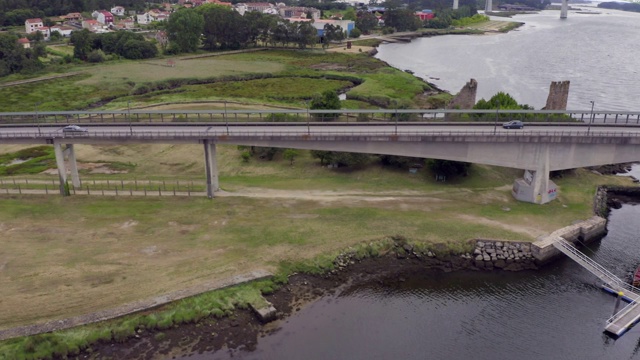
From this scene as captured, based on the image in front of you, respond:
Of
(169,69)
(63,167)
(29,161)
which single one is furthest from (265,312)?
(169,69)

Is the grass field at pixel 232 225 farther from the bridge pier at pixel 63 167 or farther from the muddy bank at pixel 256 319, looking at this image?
the muddy bank at pixel 256 319

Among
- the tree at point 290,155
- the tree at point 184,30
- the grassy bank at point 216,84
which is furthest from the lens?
the tree at point 184,30

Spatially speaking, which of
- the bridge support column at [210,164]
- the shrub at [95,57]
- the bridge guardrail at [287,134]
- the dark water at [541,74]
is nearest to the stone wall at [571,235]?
the bridge guardrail at [287,134]

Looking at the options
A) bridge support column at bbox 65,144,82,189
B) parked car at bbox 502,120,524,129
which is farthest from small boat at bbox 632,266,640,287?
bridge support column at bbox 65,144,82,189

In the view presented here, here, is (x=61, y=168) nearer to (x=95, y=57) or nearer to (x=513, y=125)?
(x=513, y=125)

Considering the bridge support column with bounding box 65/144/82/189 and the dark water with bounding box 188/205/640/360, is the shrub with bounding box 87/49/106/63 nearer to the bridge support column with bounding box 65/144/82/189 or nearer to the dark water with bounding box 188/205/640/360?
the bridge support column with bounding box 65/144/82/189

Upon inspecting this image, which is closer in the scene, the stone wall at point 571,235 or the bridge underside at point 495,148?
the stone wall at point 571,235
